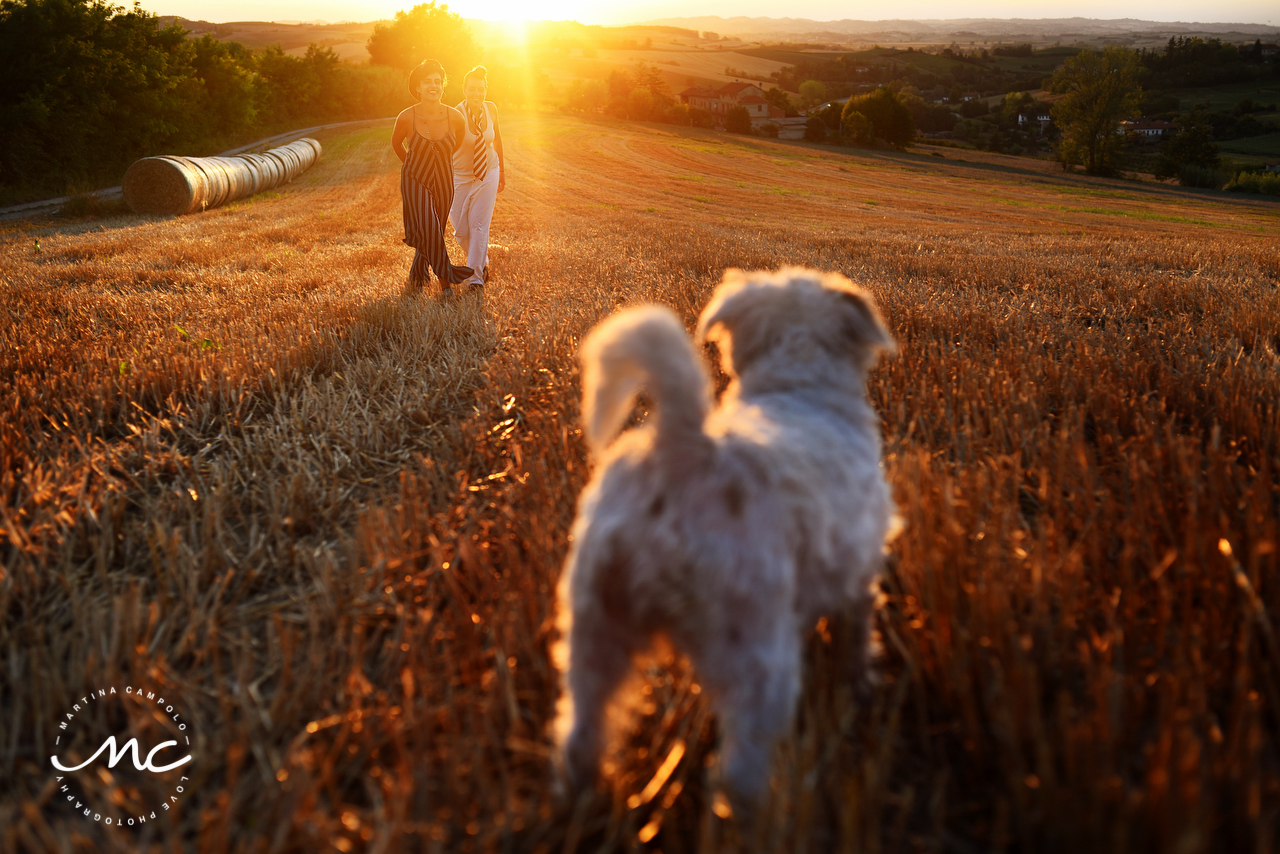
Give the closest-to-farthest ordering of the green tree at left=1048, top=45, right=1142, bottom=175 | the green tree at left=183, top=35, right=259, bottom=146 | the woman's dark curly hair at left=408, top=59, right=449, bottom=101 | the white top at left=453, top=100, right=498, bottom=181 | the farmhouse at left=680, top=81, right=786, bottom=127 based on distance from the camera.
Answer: the woman's dark curly hair at left=408, top=59, right=449, bottom=101
the white top at left=453, top=100, right=498, bottom=181
the green tree at left=183, top=35, right=259, bottom=146
the green tree at left=1048, top=45, right=1142, bottom=175
the farmhouse at left=680, top=81, right=786, bottom=127

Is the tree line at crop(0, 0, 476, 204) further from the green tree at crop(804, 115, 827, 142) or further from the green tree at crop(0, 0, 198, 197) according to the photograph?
the green tree at crop(804, 115, 827, 142)

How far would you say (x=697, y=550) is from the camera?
124 cm

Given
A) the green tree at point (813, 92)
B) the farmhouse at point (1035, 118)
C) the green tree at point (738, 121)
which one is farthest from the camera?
the green tree at point (813, 92)

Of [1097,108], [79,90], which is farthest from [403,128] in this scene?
[1097,108]

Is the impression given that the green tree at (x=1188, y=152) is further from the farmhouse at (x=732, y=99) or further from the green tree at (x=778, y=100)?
the green tree at (x=778, y=100)

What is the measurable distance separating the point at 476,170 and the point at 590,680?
7.65 m

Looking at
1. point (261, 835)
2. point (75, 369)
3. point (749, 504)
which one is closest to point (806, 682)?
point (749, 504)

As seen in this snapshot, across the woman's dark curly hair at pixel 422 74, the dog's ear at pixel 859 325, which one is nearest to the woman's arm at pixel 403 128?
the woman's dark curly hair at pixel 422 74

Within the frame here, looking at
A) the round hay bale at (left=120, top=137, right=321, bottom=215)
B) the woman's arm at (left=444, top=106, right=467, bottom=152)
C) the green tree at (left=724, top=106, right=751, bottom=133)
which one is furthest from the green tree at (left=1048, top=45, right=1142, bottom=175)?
the woman's arm at (left=444, top=106, right=467, bottom=152)

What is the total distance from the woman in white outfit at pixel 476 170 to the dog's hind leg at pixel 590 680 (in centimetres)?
688
